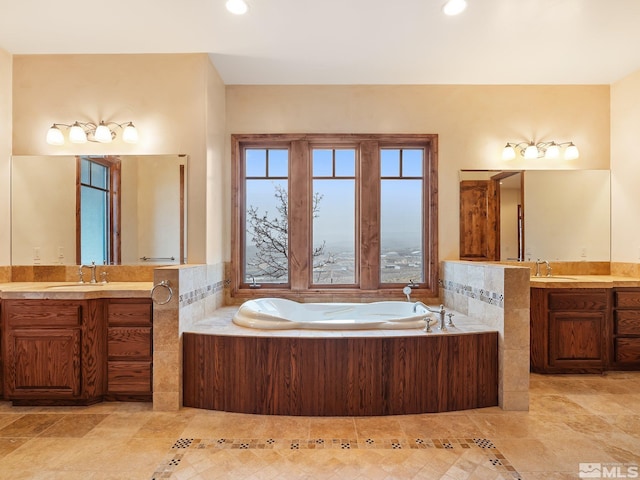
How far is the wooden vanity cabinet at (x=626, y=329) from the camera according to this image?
Result: 3246mm

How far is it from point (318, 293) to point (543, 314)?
197 centimetres

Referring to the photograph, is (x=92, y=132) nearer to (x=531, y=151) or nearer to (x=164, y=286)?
(x=164, y=286)

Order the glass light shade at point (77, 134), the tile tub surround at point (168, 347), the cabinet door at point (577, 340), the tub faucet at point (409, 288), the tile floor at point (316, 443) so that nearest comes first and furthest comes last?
the tile floor at point (316, 443) → the tile tub surround at point (168, 347) → the glass light shade at point (77, 134) → the cabinet door at point (577, 340) → the tub faucet at point (409, 288)

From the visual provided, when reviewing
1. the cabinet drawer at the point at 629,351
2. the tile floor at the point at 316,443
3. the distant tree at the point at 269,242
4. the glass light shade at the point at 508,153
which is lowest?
the tile floor at the point at 316,443

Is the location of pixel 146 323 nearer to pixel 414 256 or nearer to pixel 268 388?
pixel 268 388

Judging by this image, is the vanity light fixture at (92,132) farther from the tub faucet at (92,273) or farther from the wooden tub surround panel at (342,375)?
the wooden tub surround panel at (342,375)

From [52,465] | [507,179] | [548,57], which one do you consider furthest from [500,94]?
[52,465]

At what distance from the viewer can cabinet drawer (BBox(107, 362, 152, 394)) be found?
264 centimetres

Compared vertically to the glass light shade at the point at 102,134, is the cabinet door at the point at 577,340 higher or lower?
lower

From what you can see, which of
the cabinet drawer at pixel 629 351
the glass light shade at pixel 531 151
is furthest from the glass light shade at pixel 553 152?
the cabinet drawer at pixel 629 351

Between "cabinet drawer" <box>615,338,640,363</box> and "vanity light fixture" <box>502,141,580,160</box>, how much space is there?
176 cm

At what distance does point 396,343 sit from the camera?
2.46 meters

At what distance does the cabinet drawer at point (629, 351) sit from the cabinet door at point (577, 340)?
202 millimetres

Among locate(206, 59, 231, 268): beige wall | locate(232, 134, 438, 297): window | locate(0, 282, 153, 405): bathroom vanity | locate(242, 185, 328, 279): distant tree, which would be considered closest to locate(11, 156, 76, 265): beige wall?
locate(0, 282, 153, 405): bathroom vanity
